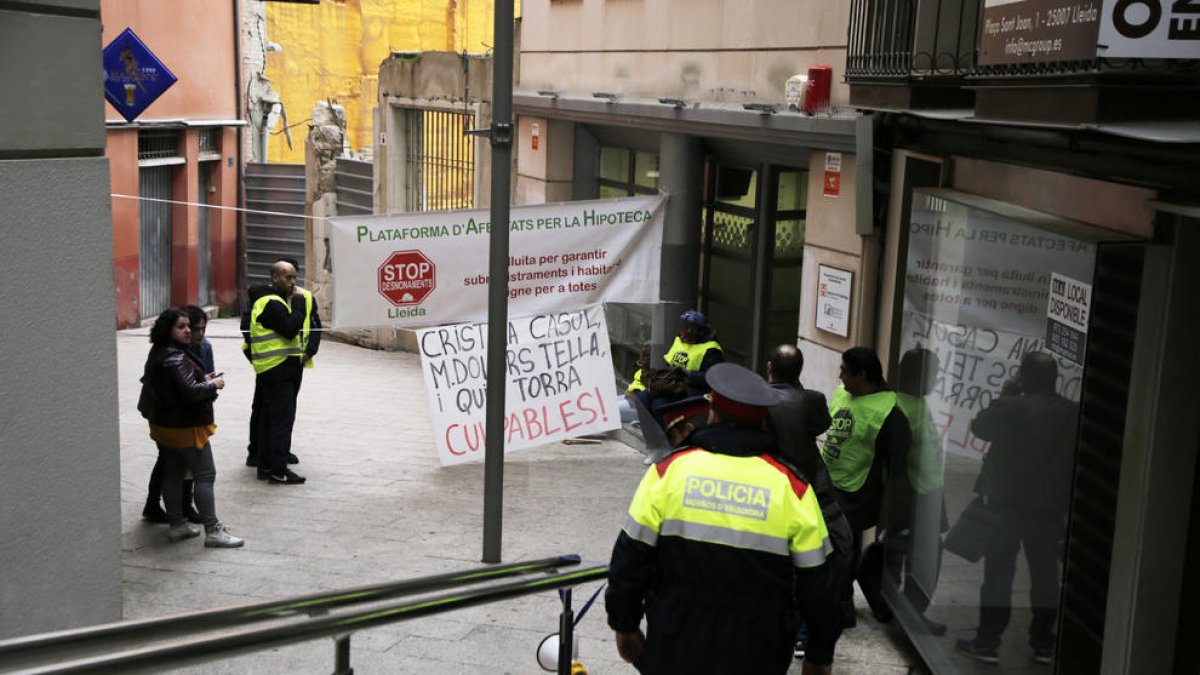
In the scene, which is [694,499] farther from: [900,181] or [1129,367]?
[900,181]

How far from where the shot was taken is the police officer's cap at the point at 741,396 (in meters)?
4.79

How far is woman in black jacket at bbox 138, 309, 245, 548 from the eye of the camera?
8.77 meters

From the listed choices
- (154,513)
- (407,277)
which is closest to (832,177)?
(407,277)

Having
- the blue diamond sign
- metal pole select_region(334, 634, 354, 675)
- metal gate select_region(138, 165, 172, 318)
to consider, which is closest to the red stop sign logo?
the blue diamond sign

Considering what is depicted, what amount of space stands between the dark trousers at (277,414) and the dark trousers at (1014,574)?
6032mm

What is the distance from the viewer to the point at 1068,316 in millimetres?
5547

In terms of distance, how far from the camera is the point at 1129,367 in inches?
206

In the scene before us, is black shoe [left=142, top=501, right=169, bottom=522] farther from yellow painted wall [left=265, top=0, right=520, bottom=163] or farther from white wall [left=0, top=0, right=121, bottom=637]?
yellow painted wall [left=265, top=0, right=520, bottom=163]

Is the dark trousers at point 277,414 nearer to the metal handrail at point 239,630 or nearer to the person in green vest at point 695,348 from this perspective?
the person in green vest at point 695,348

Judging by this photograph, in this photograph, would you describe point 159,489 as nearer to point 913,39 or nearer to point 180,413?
point 180,413

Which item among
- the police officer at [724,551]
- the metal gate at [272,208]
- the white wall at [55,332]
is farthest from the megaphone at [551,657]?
the metal gate at [272,208]

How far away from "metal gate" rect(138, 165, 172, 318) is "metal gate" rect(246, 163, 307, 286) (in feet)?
9.15

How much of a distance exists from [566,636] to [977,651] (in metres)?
2.11

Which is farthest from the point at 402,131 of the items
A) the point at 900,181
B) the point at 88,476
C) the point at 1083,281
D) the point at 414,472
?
the point at 1083,281
